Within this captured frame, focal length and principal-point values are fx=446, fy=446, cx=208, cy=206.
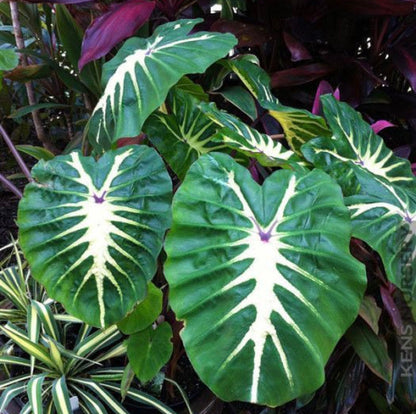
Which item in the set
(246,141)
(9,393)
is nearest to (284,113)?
(246,141)

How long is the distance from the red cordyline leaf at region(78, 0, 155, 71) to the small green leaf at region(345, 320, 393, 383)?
2.90 ft

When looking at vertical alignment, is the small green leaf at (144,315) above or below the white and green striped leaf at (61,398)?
above

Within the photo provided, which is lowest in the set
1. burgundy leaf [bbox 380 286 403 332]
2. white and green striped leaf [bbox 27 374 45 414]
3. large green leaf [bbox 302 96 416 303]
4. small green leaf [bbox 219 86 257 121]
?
white and green striped leaf [bbox 27 374 45 414]

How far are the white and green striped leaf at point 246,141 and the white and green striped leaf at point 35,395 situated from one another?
2.22 ft

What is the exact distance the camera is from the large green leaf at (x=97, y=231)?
727mm

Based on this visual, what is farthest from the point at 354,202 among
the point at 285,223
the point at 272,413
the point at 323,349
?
the point at 272,413

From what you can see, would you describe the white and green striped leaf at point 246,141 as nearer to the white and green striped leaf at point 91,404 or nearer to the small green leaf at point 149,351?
the small green leaf at point 149,351

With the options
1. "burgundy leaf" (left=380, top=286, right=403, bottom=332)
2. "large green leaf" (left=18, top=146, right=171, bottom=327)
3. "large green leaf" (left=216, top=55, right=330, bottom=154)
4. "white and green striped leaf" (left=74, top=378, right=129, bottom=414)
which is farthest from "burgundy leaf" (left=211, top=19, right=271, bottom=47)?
"white and green striped leaf" (left=74, top=378, right=129, bottom=414)

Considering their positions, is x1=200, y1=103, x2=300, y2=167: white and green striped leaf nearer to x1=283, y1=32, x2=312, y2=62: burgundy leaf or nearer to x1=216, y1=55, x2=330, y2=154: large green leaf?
x1=216, y1=55, x2=330, y2=154: large green leaf

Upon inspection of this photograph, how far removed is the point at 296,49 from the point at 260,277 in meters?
0.85

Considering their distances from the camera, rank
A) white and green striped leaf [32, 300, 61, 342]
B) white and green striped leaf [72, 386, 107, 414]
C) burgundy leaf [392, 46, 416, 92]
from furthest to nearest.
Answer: burgundy leaf [392, 46, 416, 92]
white and green striped leaf [32, 300, 61, 342]
white and green striped leaf [72, 386, 107, 414]

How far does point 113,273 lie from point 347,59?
3.29 feet

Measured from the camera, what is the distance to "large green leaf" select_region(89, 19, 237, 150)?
33.3 inches

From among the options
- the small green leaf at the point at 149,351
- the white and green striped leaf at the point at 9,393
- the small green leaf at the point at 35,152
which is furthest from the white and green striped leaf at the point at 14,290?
the small green leaf at the point at 149,351
